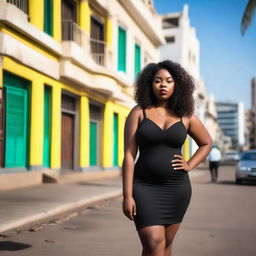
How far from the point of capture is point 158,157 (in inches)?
122

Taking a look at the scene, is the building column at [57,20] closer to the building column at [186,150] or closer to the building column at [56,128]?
the building column at [56,128]

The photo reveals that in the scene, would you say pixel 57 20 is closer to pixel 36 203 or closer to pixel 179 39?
pixel 36 203

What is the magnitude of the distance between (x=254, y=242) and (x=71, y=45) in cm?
1207

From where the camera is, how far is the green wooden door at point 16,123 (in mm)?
13602

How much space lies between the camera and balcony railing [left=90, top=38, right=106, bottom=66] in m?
19.9

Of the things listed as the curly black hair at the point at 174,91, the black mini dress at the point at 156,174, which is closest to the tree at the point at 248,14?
the curly black hair at the point at 174,91

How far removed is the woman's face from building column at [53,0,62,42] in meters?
13.8

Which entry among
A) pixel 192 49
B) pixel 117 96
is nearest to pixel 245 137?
pixel 192 49

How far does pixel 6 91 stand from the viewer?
1347cm

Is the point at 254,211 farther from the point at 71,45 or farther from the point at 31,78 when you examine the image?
the point at 71,45

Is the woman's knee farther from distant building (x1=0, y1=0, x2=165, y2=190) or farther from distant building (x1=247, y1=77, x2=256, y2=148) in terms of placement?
distant building (x1=247, y1=77, x2=256, y2=148)

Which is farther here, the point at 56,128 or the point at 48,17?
the point at 56,128

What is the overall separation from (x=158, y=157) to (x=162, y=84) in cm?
53

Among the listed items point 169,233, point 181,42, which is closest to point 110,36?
point 169,233
